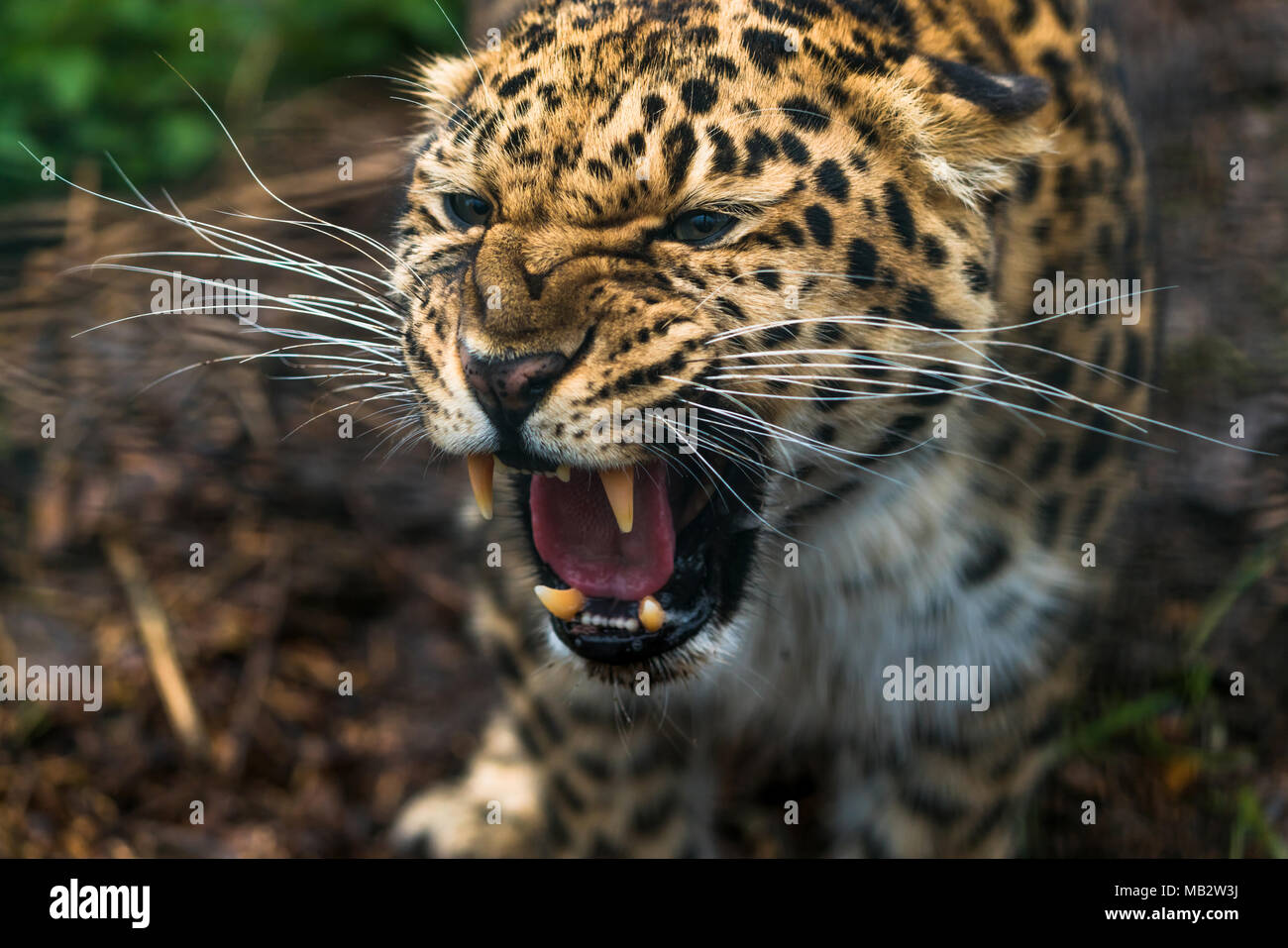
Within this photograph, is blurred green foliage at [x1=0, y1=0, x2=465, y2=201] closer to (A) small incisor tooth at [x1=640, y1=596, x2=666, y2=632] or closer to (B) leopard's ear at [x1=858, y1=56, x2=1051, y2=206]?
(B) leopard's ear at [x1=858, y1=56, x2=1051, y2=206]

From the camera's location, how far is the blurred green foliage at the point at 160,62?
226 inches

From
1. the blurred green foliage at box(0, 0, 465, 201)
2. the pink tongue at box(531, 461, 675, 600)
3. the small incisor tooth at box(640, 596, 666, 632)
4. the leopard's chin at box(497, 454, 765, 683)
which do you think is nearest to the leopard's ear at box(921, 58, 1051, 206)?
the leopard's chin at box(497, 454, 765, 683)

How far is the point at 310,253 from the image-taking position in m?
6.08

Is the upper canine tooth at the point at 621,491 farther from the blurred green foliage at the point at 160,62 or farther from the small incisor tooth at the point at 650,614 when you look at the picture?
the blurred green foliage at the point at 160,62

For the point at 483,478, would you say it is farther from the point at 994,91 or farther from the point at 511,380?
the point at 994,91

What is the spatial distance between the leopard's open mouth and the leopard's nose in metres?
0.28

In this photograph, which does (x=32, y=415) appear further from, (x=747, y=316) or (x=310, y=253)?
(x=747, y=316)

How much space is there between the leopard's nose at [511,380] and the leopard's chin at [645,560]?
32 centimetres

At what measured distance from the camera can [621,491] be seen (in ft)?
9.06

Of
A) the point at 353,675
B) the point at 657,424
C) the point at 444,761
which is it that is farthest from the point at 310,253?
the point at 657,424

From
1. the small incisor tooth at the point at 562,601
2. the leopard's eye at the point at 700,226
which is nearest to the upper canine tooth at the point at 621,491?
the small incisor tooth at the point at 562,601
